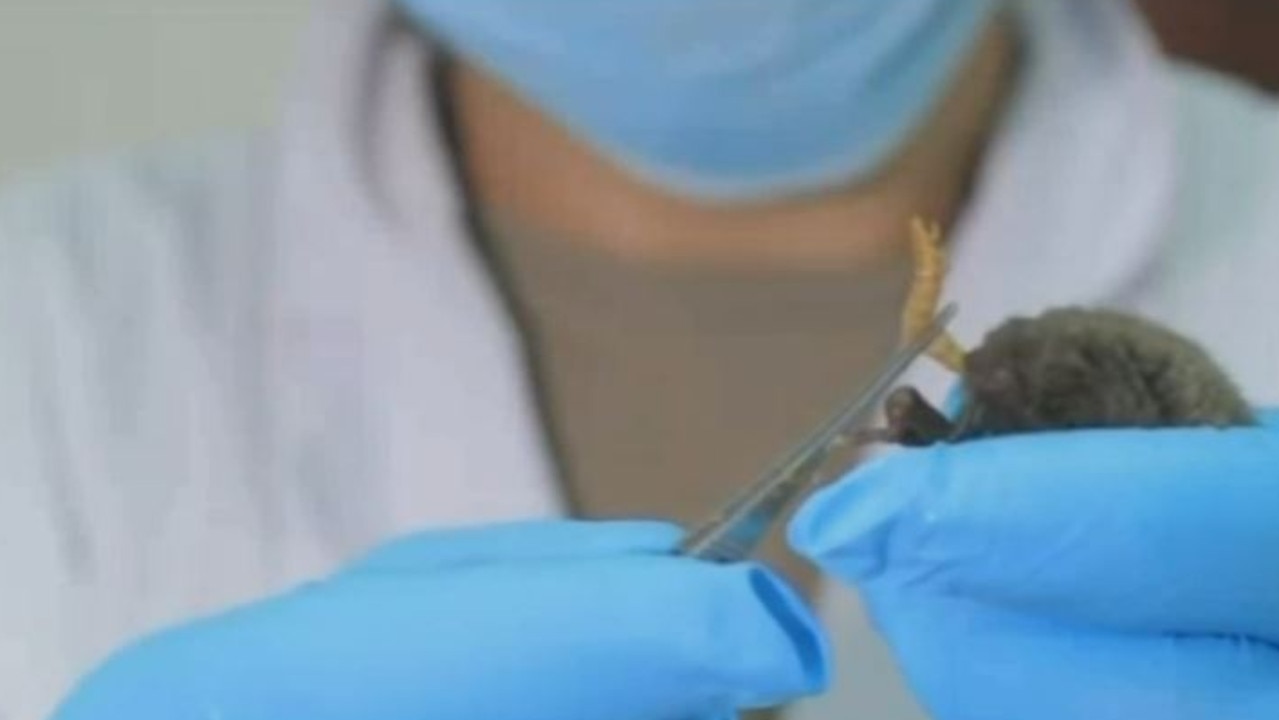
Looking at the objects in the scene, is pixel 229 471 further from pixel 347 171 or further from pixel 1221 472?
pixel 1221 472

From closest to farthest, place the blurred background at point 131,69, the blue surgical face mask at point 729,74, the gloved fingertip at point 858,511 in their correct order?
the gloved fingertip at point 858,511, the blue surgical face mask at point 729,74, the blurred background at point 131,69

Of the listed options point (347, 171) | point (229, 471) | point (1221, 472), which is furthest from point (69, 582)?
point (1221, 472)

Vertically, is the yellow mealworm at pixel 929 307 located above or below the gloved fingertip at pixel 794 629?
above

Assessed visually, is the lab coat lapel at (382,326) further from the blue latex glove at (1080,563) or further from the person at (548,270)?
the blue latex glove at (1080,563)

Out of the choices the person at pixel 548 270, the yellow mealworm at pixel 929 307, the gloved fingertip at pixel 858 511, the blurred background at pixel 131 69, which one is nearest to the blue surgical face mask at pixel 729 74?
the person at pixel 548 270

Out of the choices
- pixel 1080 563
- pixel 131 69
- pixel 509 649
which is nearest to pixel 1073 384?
pixel 1080 563

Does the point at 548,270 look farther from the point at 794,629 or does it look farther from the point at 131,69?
the point at 131,69

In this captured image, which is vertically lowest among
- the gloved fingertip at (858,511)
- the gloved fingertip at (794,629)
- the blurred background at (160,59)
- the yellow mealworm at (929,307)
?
the gloved fingertip at (794,629)

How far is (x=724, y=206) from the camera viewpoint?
88 cm

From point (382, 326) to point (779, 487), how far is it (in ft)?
0.90

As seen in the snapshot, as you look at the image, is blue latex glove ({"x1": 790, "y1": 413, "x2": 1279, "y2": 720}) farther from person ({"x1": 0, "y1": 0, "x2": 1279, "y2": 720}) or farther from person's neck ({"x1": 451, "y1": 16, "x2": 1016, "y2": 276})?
person's neck ({"x1": 451, "y1": 16, "x2": 1016, "y2": 276})

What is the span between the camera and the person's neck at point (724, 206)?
0.89 metres

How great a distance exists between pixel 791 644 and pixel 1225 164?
38 centimetres

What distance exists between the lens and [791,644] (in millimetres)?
632
